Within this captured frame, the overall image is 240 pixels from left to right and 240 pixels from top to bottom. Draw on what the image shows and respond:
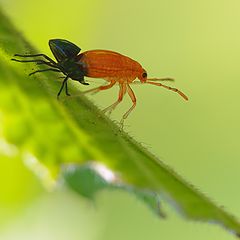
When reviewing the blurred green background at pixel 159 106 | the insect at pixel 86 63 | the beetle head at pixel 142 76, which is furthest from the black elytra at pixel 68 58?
the blurred green background at pixel 159 106

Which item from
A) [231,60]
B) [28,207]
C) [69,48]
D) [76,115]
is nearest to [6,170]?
[28,207]

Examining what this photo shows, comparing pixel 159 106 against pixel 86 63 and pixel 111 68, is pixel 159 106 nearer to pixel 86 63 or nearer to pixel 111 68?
pixel 111 68

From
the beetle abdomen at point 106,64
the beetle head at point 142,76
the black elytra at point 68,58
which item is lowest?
the black elytra at point 68,58

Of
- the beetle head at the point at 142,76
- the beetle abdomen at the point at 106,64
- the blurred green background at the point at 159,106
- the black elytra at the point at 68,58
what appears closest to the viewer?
the black elytra at the point at 68,58

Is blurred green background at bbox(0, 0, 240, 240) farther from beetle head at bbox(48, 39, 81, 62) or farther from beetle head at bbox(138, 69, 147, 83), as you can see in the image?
beetle head at bbox(48, 39, 81, 62)

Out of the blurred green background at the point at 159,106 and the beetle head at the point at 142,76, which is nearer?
the beetle head at the point at 142,76

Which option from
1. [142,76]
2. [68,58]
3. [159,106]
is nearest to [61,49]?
[68,58]

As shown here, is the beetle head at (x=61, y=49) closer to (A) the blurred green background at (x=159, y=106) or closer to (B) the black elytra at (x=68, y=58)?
(B) the black elytra at (x=68, y=58)
